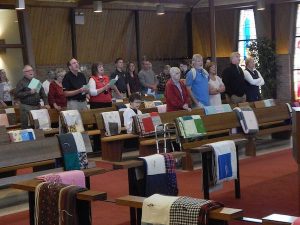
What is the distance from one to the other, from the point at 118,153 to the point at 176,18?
10.2 m

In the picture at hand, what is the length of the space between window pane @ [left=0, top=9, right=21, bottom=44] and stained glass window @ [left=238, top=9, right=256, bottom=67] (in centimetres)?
666

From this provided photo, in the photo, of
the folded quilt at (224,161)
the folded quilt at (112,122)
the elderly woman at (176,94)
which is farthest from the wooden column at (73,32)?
the folded quilt at (224,161)

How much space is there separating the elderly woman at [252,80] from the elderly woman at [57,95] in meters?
2.95

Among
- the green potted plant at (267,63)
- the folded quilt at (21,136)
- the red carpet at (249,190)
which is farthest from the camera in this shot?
the green potted plant at (267,63)

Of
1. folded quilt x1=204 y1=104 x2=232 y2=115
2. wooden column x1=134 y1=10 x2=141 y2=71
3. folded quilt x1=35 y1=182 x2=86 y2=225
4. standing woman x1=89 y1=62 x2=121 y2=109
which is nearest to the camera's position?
folded quilt x1=35 y1=182 x2=86 y2=225

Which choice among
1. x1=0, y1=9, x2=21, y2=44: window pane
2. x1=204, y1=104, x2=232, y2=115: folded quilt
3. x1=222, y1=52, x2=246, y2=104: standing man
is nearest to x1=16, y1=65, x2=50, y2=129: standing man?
x1=204, y1=104, x2=232, y2=115: folded quilt

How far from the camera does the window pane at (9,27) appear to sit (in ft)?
45.3

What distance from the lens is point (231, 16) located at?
17.2m

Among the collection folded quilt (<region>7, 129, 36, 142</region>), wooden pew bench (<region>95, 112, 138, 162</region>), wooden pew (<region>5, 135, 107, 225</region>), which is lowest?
wooden pew bench (<region>95, 112, 138, 162</region>)

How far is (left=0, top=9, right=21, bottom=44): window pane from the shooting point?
45.3 ft

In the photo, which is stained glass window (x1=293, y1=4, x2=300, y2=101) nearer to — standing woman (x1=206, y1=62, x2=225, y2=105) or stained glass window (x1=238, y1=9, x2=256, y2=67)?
stained glass window (x1=238, y1=9, x2=256, y2=67)

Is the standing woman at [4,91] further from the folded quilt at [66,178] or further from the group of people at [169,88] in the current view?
the folded quilt at [66,178]

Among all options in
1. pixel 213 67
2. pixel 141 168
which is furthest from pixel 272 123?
pixel 141 168

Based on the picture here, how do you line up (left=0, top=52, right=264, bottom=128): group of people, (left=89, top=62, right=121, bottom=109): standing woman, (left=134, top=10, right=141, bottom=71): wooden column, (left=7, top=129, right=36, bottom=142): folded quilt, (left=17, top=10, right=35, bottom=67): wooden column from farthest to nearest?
(left=134, top=10, right=141, bottom=71): wooden column → (left=17, top=10, right=35, bottom=67): wooden column → (left=89, top=62, right=121, bottom=109): standing woman → (left=0, top=52, right=264, bottom=128): group of people → (left=7, top=129, right=36, bottom=142): folded quilt
